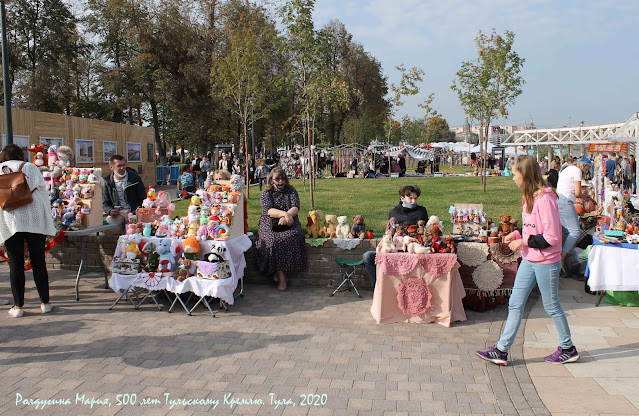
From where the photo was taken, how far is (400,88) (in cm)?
3009

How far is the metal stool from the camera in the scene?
657 cm

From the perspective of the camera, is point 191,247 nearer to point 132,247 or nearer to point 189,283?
point 189,283

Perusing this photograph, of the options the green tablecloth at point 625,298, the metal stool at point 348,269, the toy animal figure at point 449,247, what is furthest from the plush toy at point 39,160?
the green tablecloth at point 625,298

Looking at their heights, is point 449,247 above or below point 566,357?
above

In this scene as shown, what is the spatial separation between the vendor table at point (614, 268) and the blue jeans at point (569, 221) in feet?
3.79

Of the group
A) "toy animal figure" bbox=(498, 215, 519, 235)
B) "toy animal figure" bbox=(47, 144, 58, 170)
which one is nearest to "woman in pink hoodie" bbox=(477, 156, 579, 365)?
"toy animal figure" bbox=(498, 215, 519, 235)

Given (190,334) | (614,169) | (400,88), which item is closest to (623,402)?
(190,334)

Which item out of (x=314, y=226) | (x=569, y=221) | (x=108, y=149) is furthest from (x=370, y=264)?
(x=108, y=149)

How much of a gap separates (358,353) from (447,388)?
37.6 inches

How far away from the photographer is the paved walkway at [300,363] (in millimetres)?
3742

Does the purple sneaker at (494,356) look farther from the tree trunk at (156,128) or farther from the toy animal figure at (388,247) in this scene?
the tree trunk at (156,128)

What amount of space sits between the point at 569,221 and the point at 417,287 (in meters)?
3.04

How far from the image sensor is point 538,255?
13.9 ft

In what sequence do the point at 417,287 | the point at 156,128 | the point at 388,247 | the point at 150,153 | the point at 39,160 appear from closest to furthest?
the point at 417,287
the point at 388,247
the point at 39,160
the point at 150,153
the point at 156,128
